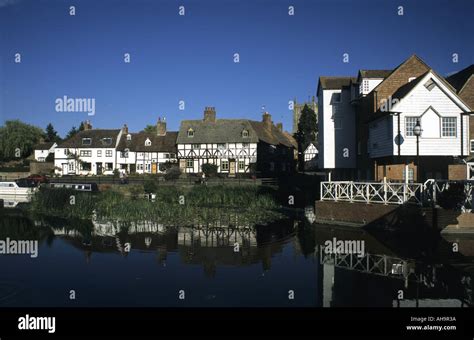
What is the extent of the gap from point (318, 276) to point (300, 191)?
25.0m

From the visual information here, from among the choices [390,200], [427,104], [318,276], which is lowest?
[318,276]

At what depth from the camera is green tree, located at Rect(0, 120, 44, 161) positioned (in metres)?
72.2

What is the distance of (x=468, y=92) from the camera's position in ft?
95.7

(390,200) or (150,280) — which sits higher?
(390,200)

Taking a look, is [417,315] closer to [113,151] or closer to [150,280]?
[150,280]

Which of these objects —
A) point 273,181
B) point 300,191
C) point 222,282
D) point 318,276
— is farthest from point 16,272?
point 273,181

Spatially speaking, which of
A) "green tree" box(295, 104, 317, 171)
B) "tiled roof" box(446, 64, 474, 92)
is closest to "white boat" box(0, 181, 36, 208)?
"tiled roof" box(446, 64, 474, 92)

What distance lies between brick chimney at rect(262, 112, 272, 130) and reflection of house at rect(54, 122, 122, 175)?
22506 mm

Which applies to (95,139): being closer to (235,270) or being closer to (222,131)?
(222,131)

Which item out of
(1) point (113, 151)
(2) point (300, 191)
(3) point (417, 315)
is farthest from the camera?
(1) point (113, 151)

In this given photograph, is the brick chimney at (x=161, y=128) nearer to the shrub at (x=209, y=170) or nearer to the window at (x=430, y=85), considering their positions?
the shrub at (x=209, y=170)

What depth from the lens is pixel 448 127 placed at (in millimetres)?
24672
